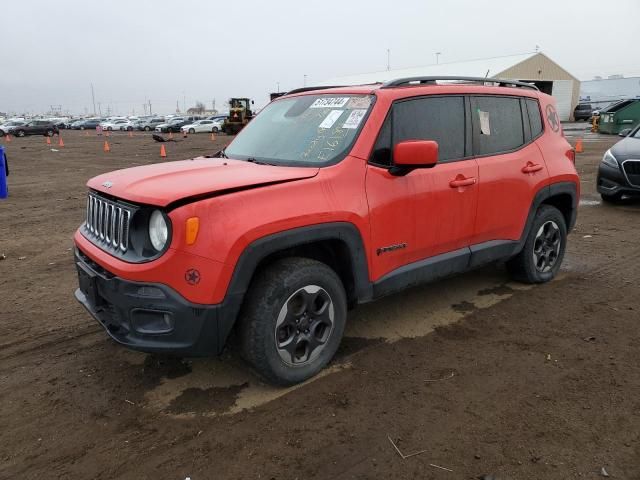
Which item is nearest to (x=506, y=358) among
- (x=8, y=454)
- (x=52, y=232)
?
(x=8, y=454)

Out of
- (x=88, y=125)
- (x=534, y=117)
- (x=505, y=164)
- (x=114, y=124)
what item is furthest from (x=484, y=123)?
(x=88, y=125)

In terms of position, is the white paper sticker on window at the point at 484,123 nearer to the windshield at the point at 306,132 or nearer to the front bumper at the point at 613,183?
the windshield at the point at 306,132

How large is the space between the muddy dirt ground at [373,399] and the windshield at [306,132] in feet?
4.78

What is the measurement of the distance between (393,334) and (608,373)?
149cm

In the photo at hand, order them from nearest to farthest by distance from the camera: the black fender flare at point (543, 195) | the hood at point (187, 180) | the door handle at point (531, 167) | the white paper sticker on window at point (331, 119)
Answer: the hood at point (187, 180) → the white paper sticker on window at point (331, 119) → the door handle at point (531, 167) → the black fender flare at point (543, 195)

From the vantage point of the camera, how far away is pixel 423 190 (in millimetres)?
3715

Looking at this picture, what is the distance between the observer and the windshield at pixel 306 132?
355 cm

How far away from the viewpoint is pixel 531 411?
3.03 metres

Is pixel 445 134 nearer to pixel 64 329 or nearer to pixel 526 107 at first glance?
pixel 526 107

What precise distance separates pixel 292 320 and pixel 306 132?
1.42 m

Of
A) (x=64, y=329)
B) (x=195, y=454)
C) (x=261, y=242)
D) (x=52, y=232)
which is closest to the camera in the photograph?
(x=195, y=454)

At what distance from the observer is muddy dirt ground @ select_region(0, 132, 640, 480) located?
104 inches

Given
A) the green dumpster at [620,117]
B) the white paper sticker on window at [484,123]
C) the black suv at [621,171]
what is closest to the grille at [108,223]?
the white paper sticker on window at [484,123]

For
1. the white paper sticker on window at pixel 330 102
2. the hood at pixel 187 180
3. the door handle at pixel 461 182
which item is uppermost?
Result: the white paper sticker on window at pixel 330 102
